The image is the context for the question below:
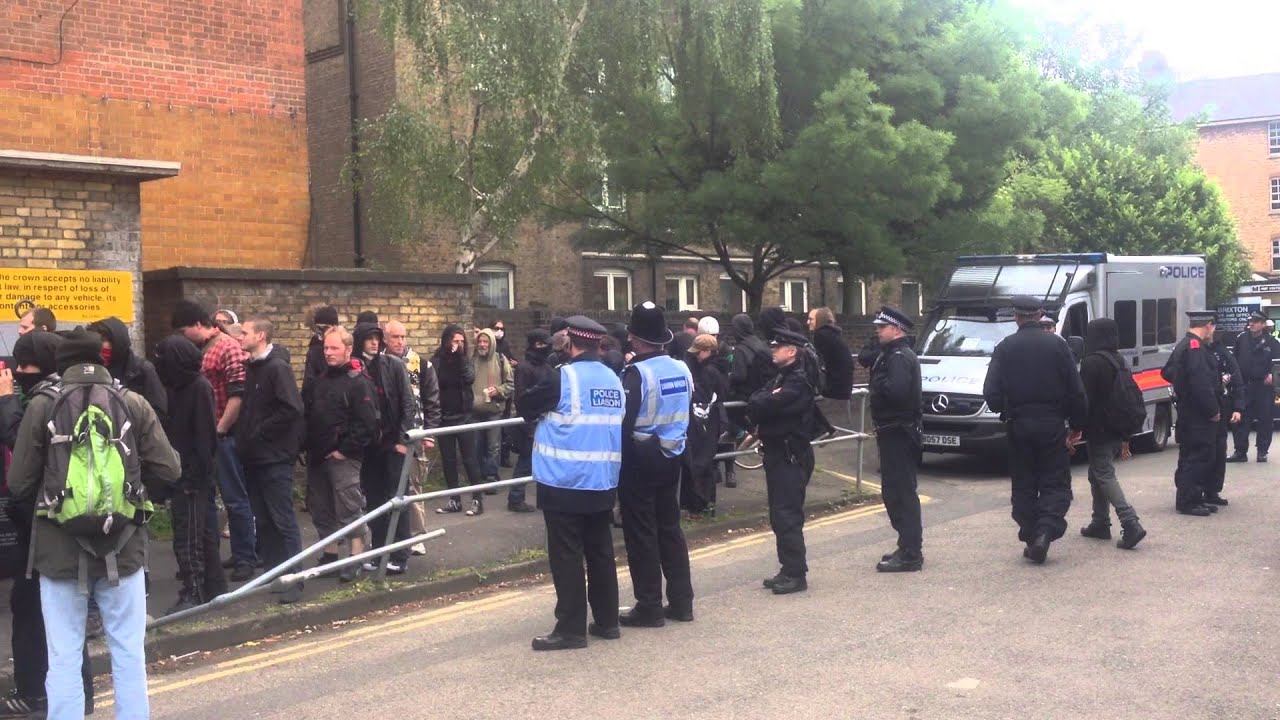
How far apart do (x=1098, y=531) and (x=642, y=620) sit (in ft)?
15.4

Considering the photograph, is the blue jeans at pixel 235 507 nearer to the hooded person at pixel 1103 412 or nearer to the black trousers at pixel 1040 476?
the black trousers at pixel 1040 476

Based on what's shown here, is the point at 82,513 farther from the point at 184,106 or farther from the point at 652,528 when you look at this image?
the point at 184,106

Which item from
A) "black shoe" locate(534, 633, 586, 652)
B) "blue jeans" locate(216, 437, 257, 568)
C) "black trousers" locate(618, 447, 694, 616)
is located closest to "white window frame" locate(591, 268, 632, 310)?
"blue jeans" locate(216, 437, 257, 568)

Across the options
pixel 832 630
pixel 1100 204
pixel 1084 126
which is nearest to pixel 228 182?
pixel 832 630

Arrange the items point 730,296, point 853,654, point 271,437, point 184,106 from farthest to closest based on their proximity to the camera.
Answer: point 730,296
point 184,106
point 271,437
point 853,654

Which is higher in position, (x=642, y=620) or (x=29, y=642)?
(x=29, y=642)

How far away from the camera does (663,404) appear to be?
305 inches

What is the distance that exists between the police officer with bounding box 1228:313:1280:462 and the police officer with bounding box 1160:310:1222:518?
15.7 feet

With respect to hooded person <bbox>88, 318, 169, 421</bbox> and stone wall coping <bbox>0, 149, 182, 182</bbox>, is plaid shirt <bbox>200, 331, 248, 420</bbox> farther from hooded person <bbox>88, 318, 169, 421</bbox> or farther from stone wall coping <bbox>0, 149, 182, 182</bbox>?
stone wall coping <bbox>0, 149, 182, 182</bbox>

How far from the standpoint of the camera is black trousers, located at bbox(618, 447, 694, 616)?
25.3 feet

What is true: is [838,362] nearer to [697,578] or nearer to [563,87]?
[697,578]

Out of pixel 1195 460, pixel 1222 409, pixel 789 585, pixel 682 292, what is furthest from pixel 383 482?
pixel 682 292

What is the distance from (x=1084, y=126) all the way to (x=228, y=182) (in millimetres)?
29862

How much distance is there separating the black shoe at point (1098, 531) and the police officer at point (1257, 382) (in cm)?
666
